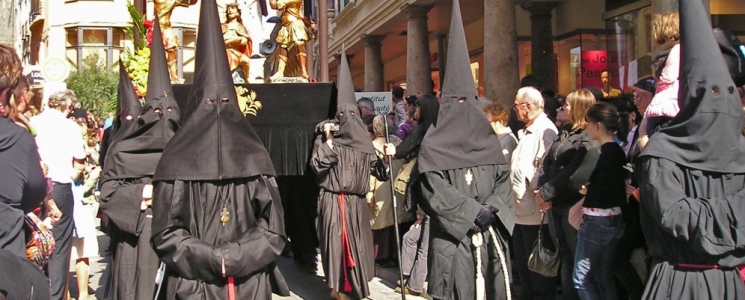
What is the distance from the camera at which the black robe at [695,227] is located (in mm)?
4207

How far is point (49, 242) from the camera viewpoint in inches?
193

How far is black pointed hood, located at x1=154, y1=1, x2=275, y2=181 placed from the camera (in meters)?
4.95

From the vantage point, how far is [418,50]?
20672 millimetres

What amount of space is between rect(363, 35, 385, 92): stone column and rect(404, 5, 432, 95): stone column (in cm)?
565

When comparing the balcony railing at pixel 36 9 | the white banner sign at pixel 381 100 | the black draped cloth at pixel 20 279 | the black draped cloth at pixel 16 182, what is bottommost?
the black draped cloth at pixel 20 279

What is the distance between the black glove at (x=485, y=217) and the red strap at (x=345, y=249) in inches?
102

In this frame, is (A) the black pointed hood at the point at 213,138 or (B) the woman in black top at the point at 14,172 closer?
(B) the woman in black top at the point at 14,172

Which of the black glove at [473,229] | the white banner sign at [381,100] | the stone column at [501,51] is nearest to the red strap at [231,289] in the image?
the black glove at [473,229]

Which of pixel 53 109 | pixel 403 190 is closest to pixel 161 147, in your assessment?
pixel 53 109

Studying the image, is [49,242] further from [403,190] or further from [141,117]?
[403,190]

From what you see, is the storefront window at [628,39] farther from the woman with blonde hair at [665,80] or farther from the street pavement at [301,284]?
the woman with blonde hair at [665,80]

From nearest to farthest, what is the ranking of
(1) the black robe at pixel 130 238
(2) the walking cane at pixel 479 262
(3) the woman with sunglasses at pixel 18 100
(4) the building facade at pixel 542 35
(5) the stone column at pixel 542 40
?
(3) the woman with sunglasses at pixel 18 100, (2) the walking cane at pixel 479 262, (1) the black robe at pixel 130 238, (4) the building facade at pixel 542 35, (5) the stone column at pixel 542 40

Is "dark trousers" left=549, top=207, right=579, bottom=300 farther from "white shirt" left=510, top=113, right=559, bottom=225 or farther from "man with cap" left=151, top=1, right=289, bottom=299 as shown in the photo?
"man with cap" left=151, top=1, right=289, bottom=299

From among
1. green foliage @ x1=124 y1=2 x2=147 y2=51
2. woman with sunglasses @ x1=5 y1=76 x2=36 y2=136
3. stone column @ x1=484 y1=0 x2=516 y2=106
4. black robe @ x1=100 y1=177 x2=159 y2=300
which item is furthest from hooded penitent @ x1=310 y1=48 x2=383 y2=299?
stone column @ x1=484 y1=0 x2=516 y2=106
